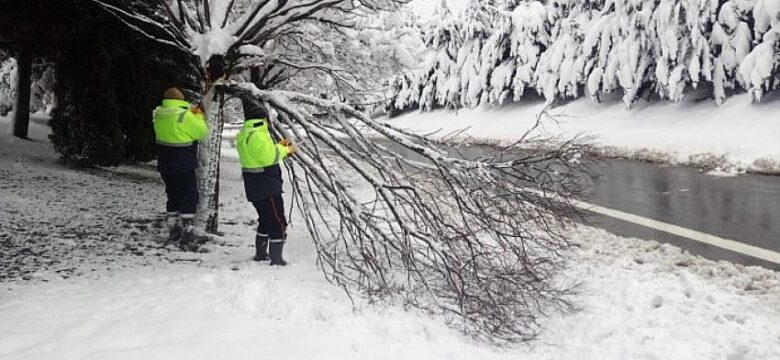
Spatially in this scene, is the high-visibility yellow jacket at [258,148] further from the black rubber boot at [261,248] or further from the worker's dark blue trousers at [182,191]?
the worker's dark blue trousers at [182,191]

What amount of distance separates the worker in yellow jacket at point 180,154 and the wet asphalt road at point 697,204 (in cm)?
373

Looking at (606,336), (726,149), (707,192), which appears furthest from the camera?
(726,149)

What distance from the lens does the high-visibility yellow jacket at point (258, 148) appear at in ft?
15.9

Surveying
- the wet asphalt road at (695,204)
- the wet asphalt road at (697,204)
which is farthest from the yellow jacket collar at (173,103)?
the wet asphalt road at (697,204)

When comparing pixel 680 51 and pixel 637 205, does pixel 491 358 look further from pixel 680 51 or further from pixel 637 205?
pixel 680 51

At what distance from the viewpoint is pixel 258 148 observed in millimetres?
4867

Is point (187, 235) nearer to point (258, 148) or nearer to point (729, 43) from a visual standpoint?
point (258, 148)

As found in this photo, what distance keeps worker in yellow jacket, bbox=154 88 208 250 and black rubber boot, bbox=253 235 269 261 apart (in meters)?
0.72

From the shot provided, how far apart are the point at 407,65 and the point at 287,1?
2752mm

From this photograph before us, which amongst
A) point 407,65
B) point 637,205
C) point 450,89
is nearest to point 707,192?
point 637,205

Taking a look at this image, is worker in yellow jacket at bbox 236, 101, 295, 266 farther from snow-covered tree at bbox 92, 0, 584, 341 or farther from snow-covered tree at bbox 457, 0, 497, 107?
snow-covered tree at bbox 457, 0, 497, 107

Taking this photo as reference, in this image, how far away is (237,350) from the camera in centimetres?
326

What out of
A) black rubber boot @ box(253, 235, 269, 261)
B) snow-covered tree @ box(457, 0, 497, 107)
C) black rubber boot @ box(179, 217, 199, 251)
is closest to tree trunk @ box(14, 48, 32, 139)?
black rubber boot @ box(179, 217, 199, 251)

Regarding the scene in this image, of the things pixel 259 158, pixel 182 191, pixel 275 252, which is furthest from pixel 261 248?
pixel 182 191
